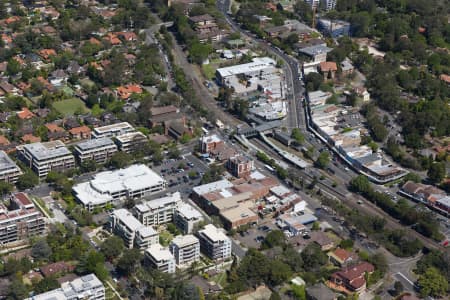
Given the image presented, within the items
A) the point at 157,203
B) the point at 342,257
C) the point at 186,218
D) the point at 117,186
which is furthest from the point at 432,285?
the point at 117,186

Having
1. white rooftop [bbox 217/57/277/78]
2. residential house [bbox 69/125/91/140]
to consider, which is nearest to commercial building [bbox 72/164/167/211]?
residential house [bbox 69/125/91/140]

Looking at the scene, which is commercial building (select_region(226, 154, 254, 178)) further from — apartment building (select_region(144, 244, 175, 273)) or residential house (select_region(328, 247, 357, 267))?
apartment building (select_region(144, 244, 175, 273))

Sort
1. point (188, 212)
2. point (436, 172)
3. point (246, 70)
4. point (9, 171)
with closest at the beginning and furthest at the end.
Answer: point (188, 212)
point (9, 171)
point (436, 172)
point (246, 70)

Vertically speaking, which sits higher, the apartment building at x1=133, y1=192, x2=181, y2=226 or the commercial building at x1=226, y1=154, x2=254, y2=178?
the apartment building at x1=133, y1=192, x2=181, y2=226

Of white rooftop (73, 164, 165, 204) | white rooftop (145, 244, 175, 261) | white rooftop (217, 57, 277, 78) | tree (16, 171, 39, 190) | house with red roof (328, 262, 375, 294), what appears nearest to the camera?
house with red roof (328, 262, 375, 294)

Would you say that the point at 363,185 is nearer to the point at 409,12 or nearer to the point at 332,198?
the point at 332,198

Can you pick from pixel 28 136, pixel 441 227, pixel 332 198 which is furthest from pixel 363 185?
pixel 28 136

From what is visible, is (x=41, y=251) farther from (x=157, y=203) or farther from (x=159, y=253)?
(x=157, y=203)

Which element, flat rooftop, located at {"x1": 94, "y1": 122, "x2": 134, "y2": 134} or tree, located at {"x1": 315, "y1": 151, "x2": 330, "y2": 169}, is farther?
flat rooftop, located at {"x1": 94, "y1": 122, "x2": 134, "y2": 134}
